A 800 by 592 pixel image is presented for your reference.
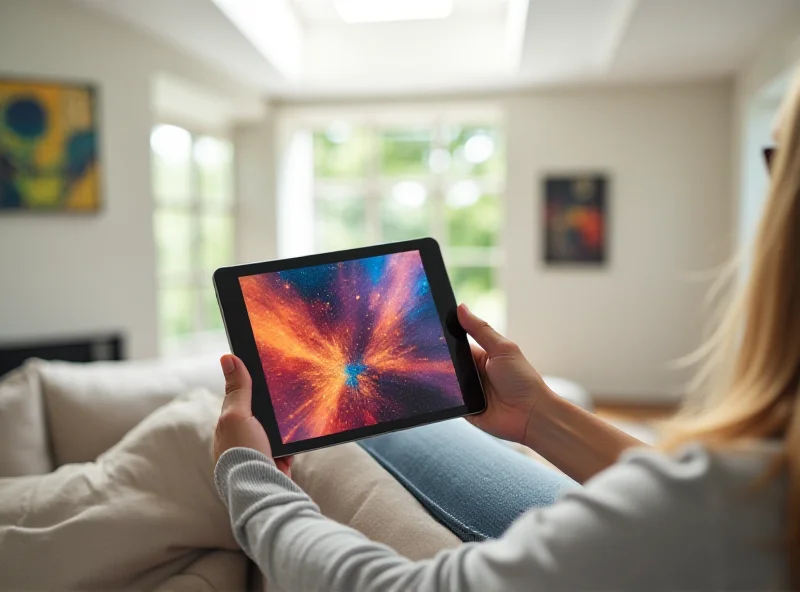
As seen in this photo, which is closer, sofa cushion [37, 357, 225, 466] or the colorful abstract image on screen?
the colorful abstract image on screen

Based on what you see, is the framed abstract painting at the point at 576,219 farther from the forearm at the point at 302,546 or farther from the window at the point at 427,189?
the forearm at the point at 302,546

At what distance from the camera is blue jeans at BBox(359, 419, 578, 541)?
101cm

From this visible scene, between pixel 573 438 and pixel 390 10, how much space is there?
4.90 m

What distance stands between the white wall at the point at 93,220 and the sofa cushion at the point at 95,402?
9.05ft

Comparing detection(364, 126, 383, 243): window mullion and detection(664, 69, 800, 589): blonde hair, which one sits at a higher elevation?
detection(364, 126, 383, 243): window mullion

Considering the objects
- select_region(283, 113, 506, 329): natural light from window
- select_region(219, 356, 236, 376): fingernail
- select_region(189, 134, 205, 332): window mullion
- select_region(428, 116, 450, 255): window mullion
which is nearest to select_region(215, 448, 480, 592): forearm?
select_region(219, 356, 236, 376): fingernail

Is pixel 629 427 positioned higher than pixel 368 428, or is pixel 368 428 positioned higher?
pixel 368 428

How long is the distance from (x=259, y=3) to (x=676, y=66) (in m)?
3.06

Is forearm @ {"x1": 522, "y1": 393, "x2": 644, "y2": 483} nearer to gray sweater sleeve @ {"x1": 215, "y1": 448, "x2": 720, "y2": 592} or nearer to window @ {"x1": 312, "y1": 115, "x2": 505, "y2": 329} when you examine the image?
gray sweater sleeve @ {"x1": 215, "y1": 448, "x2": 720, "y2": 592}

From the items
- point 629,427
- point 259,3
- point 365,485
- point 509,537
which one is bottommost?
point 629,427

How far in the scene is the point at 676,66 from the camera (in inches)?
208

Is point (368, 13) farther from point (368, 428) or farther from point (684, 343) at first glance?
point (368, 428)

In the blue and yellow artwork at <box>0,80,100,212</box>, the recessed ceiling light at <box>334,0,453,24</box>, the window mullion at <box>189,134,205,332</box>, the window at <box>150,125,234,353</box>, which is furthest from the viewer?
the window mullion at <box>189,134,205,332</box>

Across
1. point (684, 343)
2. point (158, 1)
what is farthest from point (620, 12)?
point (684, 343)
